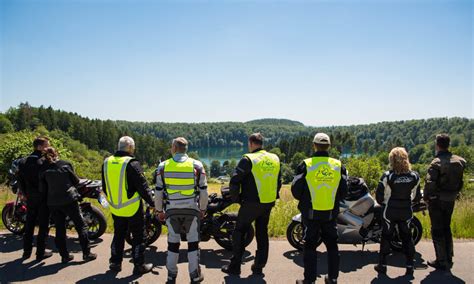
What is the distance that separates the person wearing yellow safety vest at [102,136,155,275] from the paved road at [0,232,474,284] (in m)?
0.27

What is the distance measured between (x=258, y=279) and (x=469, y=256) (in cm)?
372

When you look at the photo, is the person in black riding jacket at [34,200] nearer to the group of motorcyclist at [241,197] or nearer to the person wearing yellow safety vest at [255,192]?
the group of motorcyclist at [241,197]

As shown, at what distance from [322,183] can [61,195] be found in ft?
13.2

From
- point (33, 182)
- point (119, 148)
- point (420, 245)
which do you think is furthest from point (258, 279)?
point (33, 182)

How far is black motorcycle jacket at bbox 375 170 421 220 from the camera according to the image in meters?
5.08

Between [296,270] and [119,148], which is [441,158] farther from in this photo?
[119,148]

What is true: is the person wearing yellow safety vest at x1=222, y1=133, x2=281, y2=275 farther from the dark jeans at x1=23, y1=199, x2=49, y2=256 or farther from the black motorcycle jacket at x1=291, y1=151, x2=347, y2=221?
the dark jeans at x1=23, y1=199, x2=49, y2=256

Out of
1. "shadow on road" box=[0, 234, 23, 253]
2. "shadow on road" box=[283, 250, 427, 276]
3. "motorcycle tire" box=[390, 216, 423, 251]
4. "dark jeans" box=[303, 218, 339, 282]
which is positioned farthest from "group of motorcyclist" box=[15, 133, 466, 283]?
"shadow on road" box=[0, 234, 23, 253]

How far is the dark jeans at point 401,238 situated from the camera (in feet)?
16.7

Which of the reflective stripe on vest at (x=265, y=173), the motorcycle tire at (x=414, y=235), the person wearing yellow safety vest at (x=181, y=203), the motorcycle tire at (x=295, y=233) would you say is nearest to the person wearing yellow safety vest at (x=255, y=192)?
the reflective stripe on vest at (x=265, y=173)

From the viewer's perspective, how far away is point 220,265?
215 inches

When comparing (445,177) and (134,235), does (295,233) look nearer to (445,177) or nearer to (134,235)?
(445,177)

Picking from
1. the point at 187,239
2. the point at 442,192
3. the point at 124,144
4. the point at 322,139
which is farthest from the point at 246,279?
the point at 442,192

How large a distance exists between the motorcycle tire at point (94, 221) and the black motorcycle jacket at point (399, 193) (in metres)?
5.04
